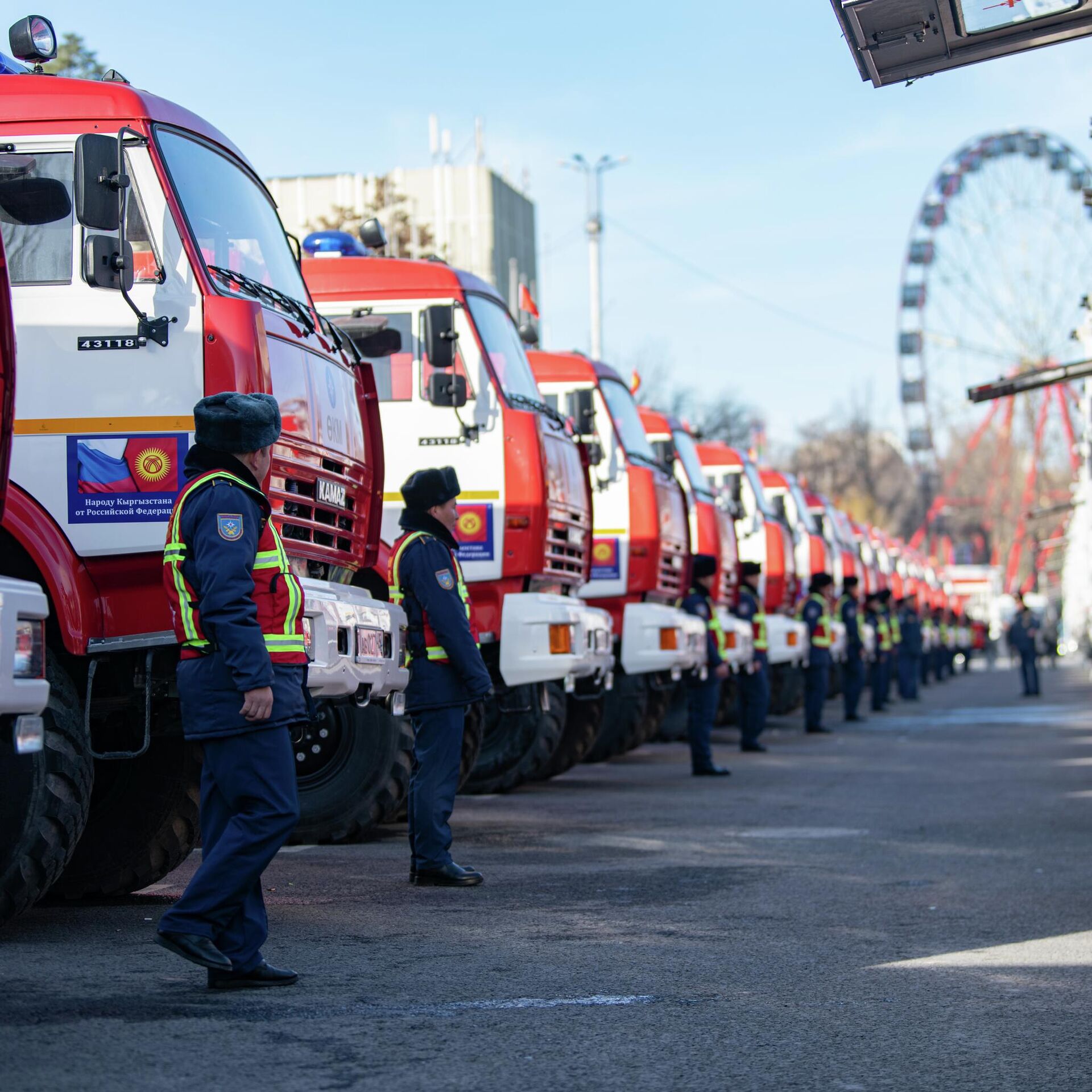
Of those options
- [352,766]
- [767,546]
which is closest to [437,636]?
[352,766]

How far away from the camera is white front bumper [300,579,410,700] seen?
7.09m

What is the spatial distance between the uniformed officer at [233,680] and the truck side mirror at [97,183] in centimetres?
122

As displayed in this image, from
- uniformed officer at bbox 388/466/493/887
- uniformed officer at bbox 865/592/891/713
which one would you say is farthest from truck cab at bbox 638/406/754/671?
uniformed officer at bbox 865/592/891/713

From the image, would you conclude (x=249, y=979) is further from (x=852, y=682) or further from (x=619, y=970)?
(x=852, y=682)

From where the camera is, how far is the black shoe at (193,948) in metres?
5.56

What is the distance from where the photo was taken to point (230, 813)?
5.71 metres

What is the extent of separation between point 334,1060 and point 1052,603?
100279mm

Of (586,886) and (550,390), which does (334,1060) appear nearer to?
(586,886)

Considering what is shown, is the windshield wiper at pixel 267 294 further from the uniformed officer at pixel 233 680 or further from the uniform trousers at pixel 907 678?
the uniform trousers at pixel 907 678

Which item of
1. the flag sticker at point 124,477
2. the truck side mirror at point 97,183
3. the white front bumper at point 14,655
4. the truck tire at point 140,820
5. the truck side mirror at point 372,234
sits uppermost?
the truck side mirror at point 372,234

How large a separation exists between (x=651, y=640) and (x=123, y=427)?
297 inches

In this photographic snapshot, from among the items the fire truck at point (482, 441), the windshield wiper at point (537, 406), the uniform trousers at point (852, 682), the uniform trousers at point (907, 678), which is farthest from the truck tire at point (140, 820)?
the uniform trousers at point (907, 678)

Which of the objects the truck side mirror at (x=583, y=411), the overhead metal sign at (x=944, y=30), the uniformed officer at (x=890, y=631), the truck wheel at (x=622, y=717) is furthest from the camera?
the uniformed officer at (x=890, y=631)

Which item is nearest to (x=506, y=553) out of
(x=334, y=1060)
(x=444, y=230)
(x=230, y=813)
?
(x=230, y=813)
